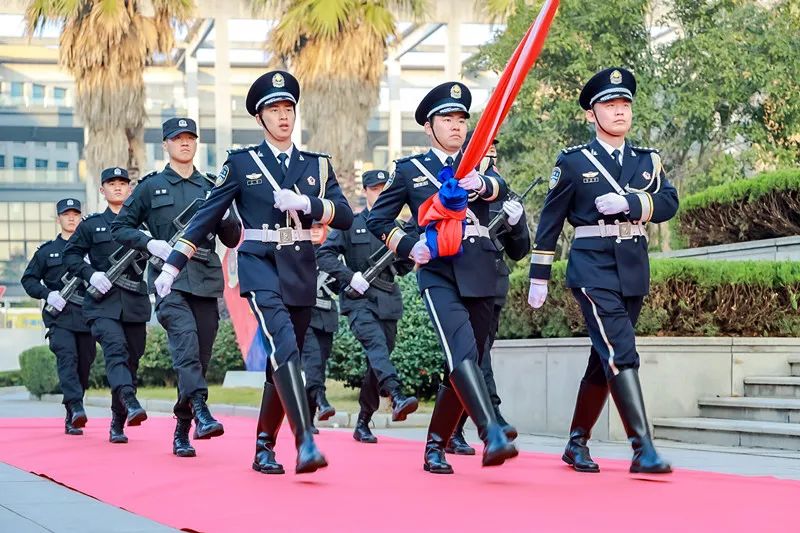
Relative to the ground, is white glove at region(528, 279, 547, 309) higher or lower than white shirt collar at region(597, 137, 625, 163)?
lower

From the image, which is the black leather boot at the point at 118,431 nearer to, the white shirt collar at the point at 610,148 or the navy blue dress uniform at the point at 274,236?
the navy blue dress uniform at the point at 274,236

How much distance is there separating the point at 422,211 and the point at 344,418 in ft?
22.8

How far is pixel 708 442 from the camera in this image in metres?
11.4

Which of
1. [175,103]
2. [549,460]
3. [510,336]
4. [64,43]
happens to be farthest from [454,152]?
[175,103]

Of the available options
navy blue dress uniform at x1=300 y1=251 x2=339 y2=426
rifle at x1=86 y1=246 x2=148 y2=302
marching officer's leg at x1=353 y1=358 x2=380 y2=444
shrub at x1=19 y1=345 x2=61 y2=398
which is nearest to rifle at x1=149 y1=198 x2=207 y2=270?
rifle at x1=86 y1=246 x2=148 y2=302

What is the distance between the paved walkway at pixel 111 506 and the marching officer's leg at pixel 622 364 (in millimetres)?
1066

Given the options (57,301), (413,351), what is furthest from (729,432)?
(57,301)

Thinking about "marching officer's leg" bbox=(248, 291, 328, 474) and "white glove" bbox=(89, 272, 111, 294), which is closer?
"marching officer's leg" bbox=(248, 291, 328, 474)

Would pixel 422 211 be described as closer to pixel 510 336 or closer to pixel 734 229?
pixel 510 336

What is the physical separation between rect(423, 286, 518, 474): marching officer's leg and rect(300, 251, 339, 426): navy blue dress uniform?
439 cm

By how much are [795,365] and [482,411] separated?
5475 mm

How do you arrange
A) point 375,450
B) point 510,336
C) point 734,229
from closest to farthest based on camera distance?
point 375,450 → point 510,336 → point 734,229

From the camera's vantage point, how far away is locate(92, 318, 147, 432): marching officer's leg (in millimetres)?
11258

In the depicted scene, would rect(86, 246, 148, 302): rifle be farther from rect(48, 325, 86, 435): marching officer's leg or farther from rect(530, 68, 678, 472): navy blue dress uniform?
rect(530, 68, 678, 472): navy blue dress uniform
